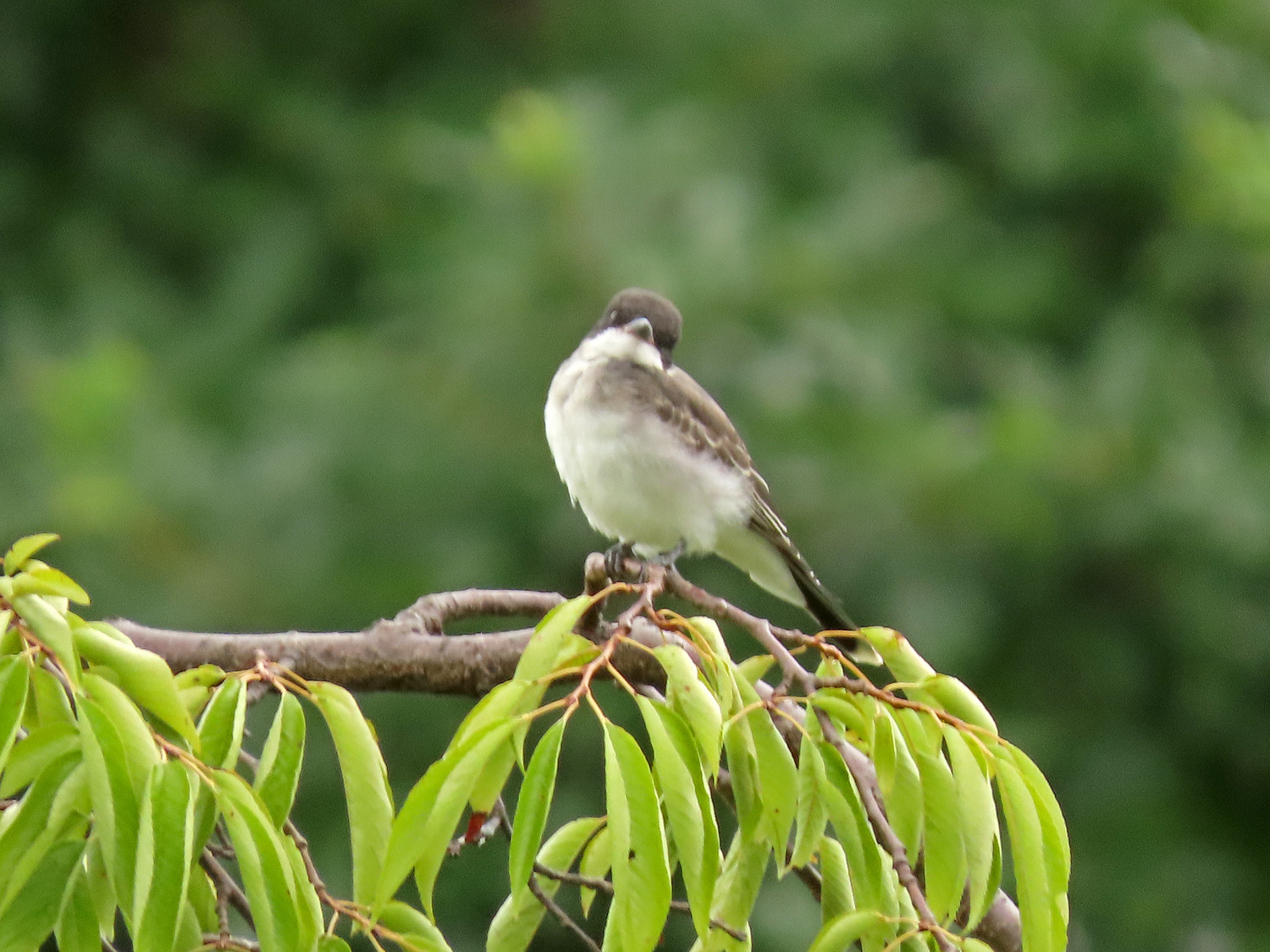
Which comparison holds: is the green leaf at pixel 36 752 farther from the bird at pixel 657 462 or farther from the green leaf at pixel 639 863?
the bird at pixel 657 462

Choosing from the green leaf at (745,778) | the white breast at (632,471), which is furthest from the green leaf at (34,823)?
the white breast at (632,471)

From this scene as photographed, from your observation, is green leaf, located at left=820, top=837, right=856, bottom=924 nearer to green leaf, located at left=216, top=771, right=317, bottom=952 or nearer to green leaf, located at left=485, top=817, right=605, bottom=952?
green leaf, located at left=485, top=817, right=605, bottom=952

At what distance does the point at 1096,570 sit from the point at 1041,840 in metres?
6.30

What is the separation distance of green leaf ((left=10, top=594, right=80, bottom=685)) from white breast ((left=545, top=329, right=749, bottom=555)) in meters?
2.26

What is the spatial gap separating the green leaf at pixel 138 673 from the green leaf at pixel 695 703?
421 millimetres

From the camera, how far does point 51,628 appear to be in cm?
151

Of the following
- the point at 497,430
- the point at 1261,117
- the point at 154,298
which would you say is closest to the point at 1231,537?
the point at 1261,117

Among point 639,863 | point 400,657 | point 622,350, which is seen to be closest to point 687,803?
point 639,863

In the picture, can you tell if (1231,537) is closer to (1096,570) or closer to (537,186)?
(1096,570)

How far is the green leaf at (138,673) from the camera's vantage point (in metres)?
1.57

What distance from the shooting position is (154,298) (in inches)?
326

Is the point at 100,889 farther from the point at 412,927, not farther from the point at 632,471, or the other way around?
the point at 632,471

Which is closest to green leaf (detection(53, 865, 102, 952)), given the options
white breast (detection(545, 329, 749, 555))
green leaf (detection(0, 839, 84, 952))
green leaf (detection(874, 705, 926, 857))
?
green leaf (detection(0, 839, 84, 952))

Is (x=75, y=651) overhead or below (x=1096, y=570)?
below
